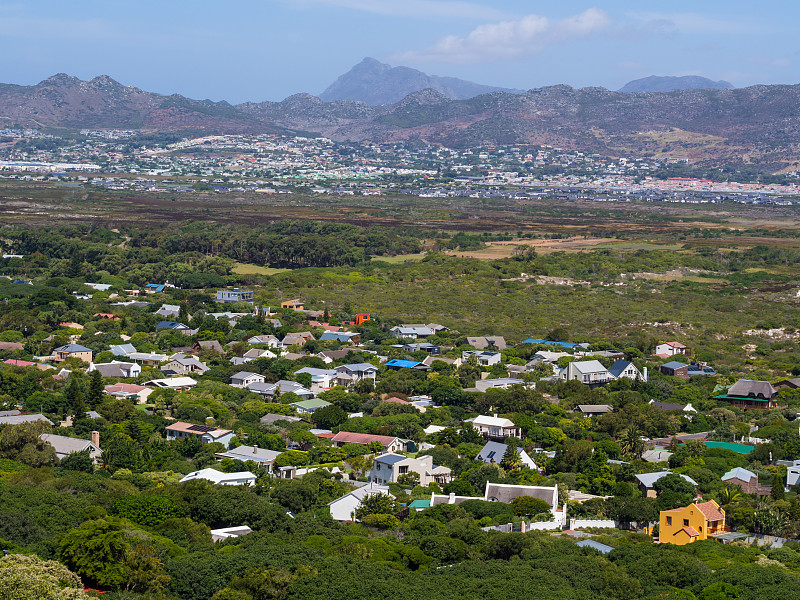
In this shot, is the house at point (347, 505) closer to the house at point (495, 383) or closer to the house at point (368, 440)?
the house at point (368, 440)

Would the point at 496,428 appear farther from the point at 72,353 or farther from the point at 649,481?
the point at 72,353

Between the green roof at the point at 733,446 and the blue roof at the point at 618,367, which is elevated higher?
the blue roof at the point at 618,367

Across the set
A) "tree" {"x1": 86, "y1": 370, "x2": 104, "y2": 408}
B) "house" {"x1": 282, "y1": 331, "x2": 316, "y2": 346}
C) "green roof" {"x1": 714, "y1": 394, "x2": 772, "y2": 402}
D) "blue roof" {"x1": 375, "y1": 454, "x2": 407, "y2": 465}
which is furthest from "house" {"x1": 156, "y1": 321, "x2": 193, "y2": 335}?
"green roof" {"x1": 714, "y1": 394, "x2": 772, "y2": 402}

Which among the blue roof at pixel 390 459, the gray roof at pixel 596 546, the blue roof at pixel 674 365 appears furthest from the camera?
the blue roof at pixel 674 365

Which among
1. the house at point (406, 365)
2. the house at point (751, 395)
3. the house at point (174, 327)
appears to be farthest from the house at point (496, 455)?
the house at point (174, 327)

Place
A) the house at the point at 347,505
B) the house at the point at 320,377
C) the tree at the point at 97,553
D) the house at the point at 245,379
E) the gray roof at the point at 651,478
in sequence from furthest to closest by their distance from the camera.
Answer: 1. the house at the point at 320,377
2. the house at the point at 245,379
3. the gray roof at the point at 651,478
4. the house at the point at 347,505
5. the tree at the point at 97,553

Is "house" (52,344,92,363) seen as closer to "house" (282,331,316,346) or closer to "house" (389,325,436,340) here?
"house" (282,331,316,346)
